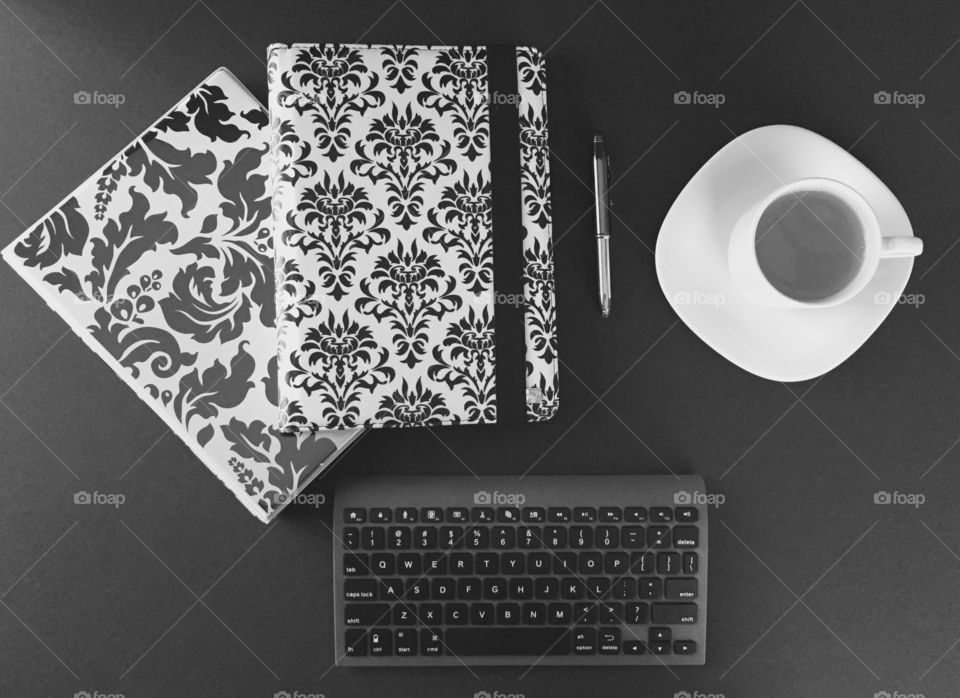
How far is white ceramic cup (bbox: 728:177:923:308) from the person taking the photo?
1.67 feet

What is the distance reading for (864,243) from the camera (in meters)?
0.52

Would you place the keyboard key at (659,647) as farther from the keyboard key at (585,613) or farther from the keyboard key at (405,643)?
the keyboard key at (405,643)

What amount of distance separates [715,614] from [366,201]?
1.64 feet

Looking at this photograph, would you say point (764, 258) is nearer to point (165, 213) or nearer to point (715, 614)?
point (715, 614)

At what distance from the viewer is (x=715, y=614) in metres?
0.63

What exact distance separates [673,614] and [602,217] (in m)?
0.37

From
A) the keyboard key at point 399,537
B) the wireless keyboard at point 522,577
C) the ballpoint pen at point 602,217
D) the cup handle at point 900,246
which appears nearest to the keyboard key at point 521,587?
the wireless keyboard at point 522,577

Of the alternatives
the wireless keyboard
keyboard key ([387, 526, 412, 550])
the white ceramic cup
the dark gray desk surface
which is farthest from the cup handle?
keyboard key ([387, 526, 412, 550])

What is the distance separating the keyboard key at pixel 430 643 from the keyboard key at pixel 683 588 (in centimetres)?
21

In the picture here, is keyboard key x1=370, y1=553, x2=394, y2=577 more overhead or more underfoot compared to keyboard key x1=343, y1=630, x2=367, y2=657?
more overhead

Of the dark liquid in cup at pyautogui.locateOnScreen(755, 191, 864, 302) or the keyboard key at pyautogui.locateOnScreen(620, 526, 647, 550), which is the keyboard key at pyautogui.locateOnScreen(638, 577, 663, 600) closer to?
the keyboard key at pyautogui.locateOnScreen(620, 526, 647, 550)

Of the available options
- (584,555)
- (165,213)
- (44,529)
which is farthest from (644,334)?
(44,529)

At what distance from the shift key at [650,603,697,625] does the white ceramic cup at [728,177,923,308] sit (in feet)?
0.93

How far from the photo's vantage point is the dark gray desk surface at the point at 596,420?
0.63 metres
